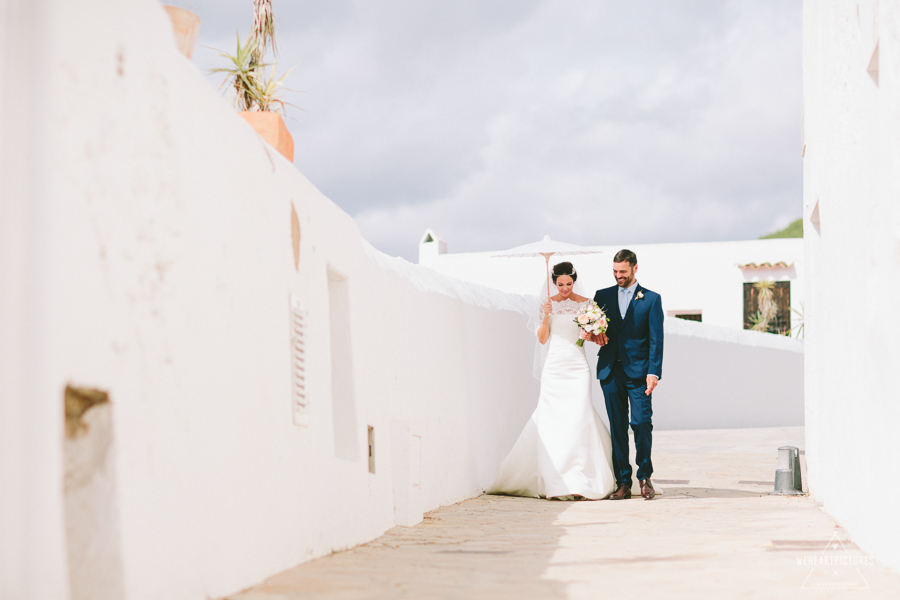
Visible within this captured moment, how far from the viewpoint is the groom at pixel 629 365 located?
22.5ft

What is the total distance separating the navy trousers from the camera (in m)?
6.84

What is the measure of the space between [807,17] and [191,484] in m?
5.46

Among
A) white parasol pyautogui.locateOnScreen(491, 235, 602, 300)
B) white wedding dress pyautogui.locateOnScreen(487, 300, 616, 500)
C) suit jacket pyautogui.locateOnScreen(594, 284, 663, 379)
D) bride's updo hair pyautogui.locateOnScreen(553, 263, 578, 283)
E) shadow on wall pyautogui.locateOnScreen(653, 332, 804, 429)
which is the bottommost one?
shadow on wall pyautogui.locateOnScreen(653, 332, 804, 429)

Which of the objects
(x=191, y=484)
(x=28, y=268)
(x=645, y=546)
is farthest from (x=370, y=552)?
(x=28, y=268)

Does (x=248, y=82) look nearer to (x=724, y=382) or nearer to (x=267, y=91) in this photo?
(x=267, y=91)

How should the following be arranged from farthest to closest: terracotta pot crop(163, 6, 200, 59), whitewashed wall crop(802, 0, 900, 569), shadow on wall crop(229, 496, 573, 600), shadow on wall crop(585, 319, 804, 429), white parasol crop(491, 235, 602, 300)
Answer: shadow on wall crop(585, 319, 804, 429)
white parasol crop(491, 235, 602, 300)
terracotta pot crop(163, 6, 200, 59)
whitewashed wall crop(802, 0, 900, 569)
shadow on wall crop(229, 496, 573, 600)

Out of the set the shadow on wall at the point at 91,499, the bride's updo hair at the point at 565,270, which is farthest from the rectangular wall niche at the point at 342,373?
the bride's updo hair at the point at 565,270

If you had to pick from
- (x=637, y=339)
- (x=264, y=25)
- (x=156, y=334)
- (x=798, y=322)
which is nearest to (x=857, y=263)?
(x=637, y=339)

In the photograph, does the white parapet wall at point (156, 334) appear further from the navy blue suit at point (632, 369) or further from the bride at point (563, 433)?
the navy blue suit at point (632, 369)

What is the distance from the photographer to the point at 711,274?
83.4ft

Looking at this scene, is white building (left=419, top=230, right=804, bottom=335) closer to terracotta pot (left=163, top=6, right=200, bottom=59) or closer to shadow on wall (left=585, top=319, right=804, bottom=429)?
shadow on wall (left=585, top=319, right=804, bottom=429)

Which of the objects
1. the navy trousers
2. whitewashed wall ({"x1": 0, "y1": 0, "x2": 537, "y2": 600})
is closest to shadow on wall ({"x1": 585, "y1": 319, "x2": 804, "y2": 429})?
the navy trousers

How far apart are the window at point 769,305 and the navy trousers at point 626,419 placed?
18.8m

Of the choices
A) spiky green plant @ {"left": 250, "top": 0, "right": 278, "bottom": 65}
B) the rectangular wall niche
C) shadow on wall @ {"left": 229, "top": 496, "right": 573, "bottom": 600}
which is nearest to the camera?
shadow on wall @ {"left": 229, "top": 496, "right": 573, "bottom": 600}
